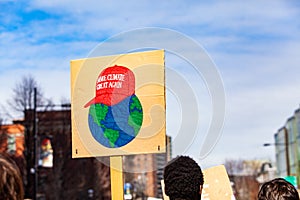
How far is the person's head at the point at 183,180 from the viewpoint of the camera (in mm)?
4117

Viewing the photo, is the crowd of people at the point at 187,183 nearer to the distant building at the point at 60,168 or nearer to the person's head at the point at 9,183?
the person's head at the point at 9,183

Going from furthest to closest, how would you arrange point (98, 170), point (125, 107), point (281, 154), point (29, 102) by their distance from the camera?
1. point (281, 154)
2. point (98, 170)
3. point (29, 102)
4. point (125, 107)

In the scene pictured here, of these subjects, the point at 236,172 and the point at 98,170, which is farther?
the point at 236,172

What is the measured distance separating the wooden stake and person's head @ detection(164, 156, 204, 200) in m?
1.82

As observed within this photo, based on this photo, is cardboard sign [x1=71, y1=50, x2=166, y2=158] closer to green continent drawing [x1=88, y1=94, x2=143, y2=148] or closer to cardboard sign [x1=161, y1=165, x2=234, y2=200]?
green continent drawing [x1=88, y1=94, x2=143, y2=148]

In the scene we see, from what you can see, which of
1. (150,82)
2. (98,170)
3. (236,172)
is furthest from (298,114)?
(150,82)

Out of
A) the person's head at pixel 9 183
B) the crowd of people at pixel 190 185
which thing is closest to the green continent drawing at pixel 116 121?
the crowd of people at pixel 190 185

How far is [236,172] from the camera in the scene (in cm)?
9494

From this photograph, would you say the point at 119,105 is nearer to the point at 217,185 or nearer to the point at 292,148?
the point at 217,185

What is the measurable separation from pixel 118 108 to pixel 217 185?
1033 millimetres

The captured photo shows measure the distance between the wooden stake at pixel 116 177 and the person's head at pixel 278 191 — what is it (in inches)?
70.8

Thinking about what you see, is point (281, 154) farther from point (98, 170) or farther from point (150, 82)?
point (150, 82)

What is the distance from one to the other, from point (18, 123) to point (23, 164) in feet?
9.88

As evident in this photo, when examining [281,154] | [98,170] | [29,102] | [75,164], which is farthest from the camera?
[281,154]
